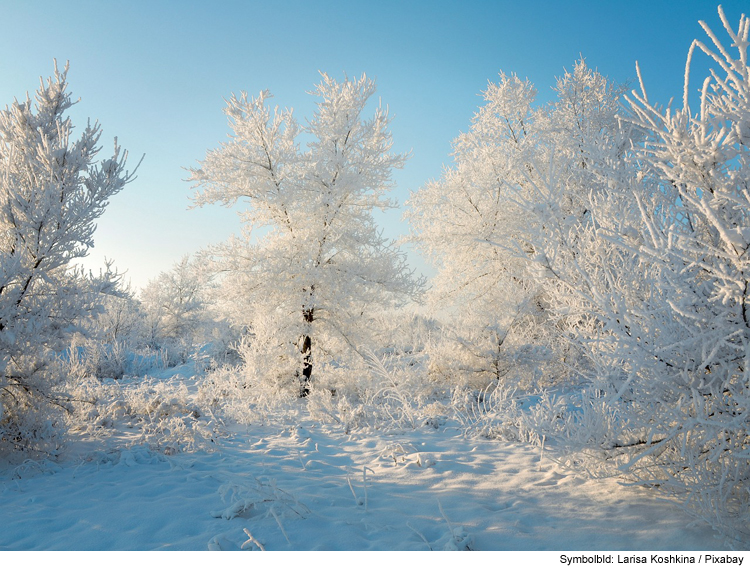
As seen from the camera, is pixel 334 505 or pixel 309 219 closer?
pixel 334 505

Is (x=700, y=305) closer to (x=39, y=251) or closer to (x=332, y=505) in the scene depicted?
(x=332, y=505)

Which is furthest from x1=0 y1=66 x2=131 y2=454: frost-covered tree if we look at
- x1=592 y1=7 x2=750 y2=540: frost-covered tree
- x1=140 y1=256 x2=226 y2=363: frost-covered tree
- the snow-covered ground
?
x1=140 y1=256 x2=226 y2=363: frost-covered tree

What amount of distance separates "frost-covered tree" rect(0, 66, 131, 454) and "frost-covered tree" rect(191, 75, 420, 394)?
3469 millimetres

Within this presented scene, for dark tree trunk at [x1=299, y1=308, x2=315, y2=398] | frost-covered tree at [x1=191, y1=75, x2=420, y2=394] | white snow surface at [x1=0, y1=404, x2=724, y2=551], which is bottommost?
white snow surface at [x1=0, y1=404, x2=724, y2=551]

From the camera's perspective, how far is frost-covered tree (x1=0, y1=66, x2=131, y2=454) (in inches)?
167

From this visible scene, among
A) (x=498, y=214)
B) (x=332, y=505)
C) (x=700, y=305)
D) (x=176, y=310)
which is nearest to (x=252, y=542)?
(x=332, y=505)

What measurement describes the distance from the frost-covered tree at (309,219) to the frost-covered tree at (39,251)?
347 centimetres

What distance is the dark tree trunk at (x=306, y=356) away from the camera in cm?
865

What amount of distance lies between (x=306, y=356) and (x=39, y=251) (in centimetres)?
574

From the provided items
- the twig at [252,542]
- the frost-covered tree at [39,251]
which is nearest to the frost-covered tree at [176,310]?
the frost-covered tree at [39,251]

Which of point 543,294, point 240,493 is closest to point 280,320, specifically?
point 240,493

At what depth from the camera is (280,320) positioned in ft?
27.3

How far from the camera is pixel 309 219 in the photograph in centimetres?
876

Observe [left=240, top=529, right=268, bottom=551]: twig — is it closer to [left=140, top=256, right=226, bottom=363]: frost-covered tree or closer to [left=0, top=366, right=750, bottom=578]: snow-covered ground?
[left=0, top=366, right=750, bottom=578]: snow-covered ground
